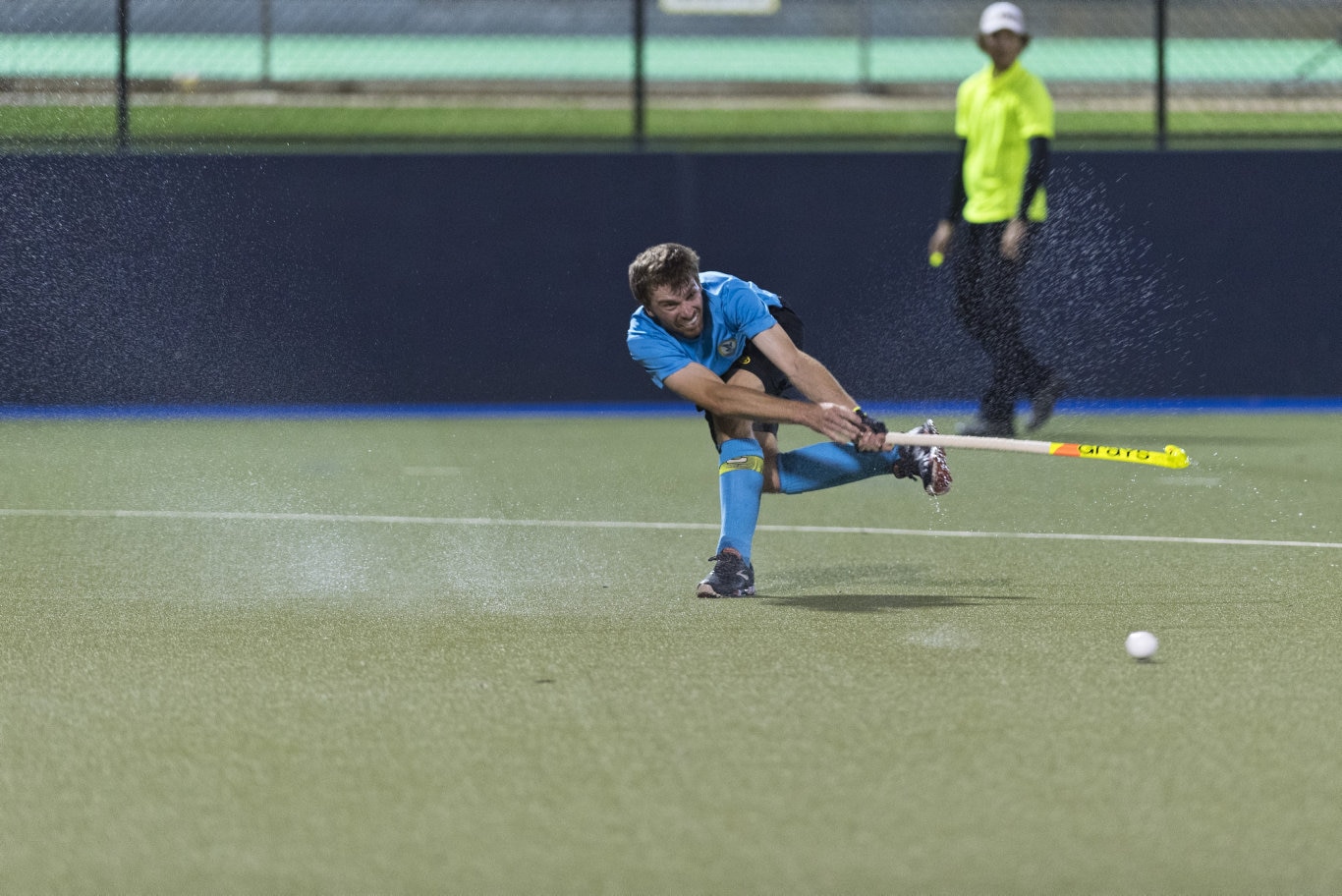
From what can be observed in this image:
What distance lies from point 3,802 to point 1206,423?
870cm

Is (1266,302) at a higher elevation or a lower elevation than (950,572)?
higher

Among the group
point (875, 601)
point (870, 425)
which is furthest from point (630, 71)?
point (875, 601)

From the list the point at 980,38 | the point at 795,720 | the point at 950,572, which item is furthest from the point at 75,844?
the point at 980,38

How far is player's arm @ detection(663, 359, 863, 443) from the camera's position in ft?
17.6

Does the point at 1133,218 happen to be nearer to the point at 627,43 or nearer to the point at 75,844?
the point at 627,43

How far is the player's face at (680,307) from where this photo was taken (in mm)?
5344

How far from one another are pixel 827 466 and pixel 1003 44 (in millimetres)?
4333

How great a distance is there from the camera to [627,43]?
12.5 metres

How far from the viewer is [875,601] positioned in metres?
5.35

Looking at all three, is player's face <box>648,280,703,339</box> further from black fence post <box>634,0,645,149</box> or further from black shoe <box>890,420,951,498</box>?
black fence post <box>634,0,645,149</box>

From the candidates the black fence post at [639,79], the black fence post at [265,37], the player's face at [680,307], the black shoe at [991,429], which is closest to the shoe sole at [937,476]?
the player's face at [680,307]

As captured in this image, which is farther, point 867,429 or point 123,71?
point 123,71

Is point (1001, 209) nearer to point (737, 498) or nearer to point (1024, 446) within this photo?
point (1024, 446)

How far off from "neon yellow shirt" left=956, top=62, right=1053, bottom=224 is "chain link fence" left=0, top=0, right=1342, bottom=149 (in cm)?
226
